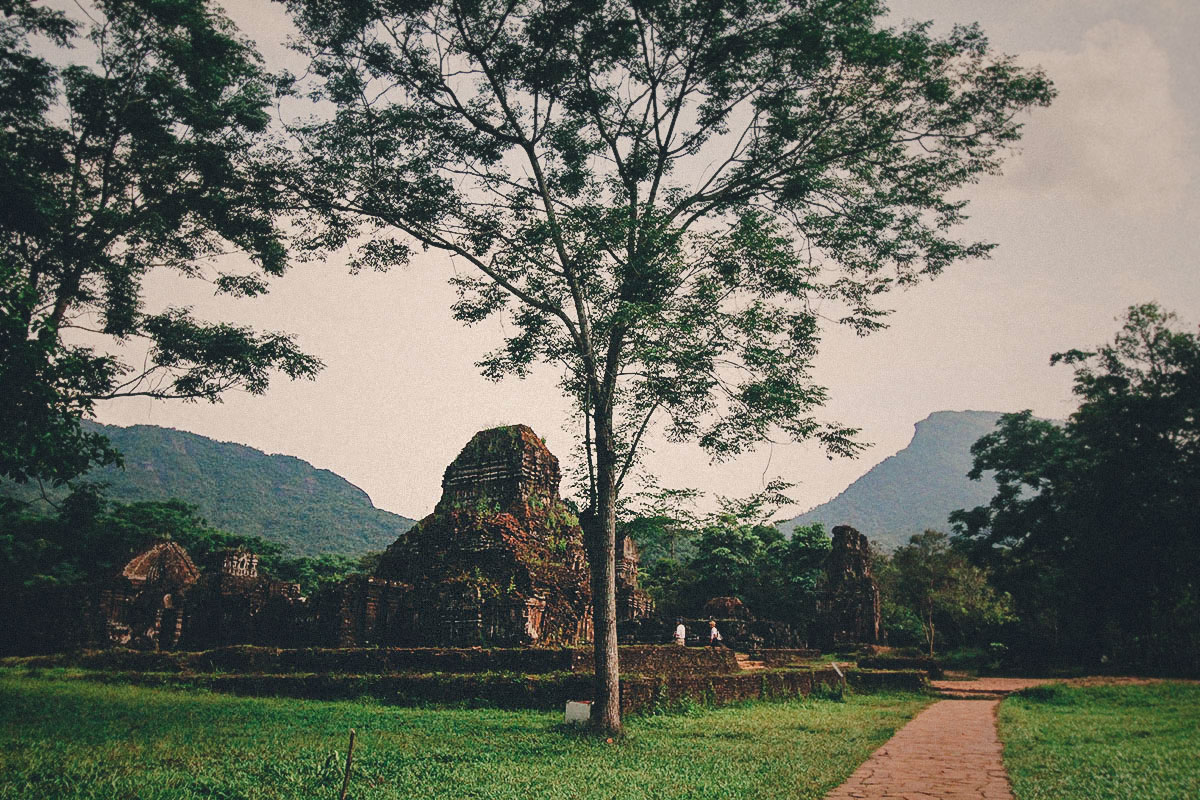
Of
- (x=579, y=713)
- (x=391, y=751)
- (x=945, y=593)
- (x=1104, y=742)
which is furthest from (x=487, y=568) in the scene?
(x=945, y=593)

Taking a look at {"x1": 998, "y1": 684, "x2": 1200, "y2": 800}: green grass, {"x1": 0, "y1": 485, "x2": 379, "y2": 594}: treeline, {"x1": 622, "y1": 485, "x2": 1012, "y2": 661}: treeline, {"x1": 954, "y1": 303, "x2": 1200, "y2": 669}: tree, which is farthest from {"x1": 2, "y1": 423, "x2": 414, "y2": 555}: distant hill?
{"x1": 998, "y1": 684, "x2": 1200, "y2": 800}: green grass

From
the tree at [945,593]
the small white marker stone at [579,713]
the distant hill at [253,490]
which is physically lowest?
the small white marker stone at [579,713]

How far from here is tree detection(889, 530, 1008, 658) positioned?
28750 millimetres

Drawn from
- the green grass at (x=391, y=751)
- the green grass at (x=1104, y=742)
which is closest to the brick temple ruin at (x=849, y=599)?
Answer: the green grass at (x=1104, y=742)

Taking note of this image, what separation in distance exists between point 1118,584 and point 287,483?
106206 millimetres

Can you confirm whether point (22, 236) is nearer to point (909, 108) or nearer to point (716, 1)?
point (716, 1)

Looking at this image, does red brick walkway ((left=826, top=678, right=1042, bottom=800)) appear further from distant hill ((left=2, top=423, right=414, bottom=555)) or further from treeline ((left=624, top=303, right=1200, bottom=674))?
distant hill ((left=2, top=423, right=414, bottom=555))

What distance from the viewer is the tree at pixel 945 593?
2875 cm

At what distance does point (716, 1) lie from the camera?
984 centimetres

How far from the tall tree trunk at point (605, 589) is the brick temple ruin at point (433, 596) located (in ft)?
16.7

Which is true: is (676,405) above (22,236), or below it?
below

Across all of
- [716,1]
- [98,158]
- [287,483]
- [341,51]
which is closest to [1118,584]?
[716,1]

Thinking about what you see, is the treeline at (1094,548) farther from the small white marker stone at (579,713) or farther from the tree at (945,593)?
the small white marker stone at (579,713)

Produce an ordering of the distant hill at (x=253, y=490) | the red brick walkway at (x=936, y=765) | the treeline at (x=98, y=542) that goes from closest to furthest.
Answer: the red brick walkway at (x=936, y=765)
the treeline at (x=98, y=542)
the distant hill at (x=253, y=490)
